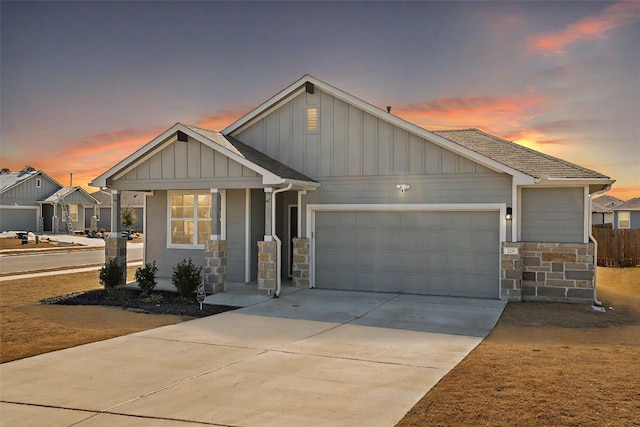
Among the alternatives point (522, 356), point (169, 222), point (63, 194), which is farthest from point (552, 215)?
point (63, 194)

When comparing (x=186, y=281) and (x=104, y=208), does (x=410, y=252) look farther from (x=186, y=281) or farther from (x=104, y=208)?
(x=104, y=208)

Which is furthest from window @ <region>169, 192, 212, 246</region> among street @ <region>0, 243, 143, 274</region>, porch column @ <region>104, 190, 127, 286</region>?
street @ <region>0, 243, 143, 274</region>

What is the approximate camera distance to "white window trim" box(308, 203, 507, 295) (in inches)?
516

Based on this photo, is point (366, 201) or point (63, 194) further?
point (63, 194)

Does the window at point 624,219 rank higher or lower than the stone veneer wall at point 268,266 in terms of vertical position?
higher

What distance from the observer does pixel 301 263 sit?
1507 centimetres

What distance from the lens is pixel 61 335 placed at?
9.25 metres

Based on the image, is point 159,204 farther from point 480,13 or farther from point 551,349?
point 551,349

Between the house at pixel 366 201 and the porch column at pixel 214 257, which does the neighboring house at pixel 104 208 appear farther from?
the porch column at pixel 214 257

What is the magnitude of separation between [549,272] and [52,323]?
11.0 meters

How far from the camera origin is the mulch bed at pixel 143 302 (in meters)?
11.7

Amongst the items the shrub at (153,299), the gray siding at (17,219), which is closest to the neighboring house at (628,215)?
the shrub at (153,299)

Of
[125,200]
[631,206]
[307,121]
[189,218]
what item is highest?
[307,121]

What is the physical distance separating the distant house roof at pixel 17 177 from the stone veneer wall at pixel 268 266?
40.8 meters
